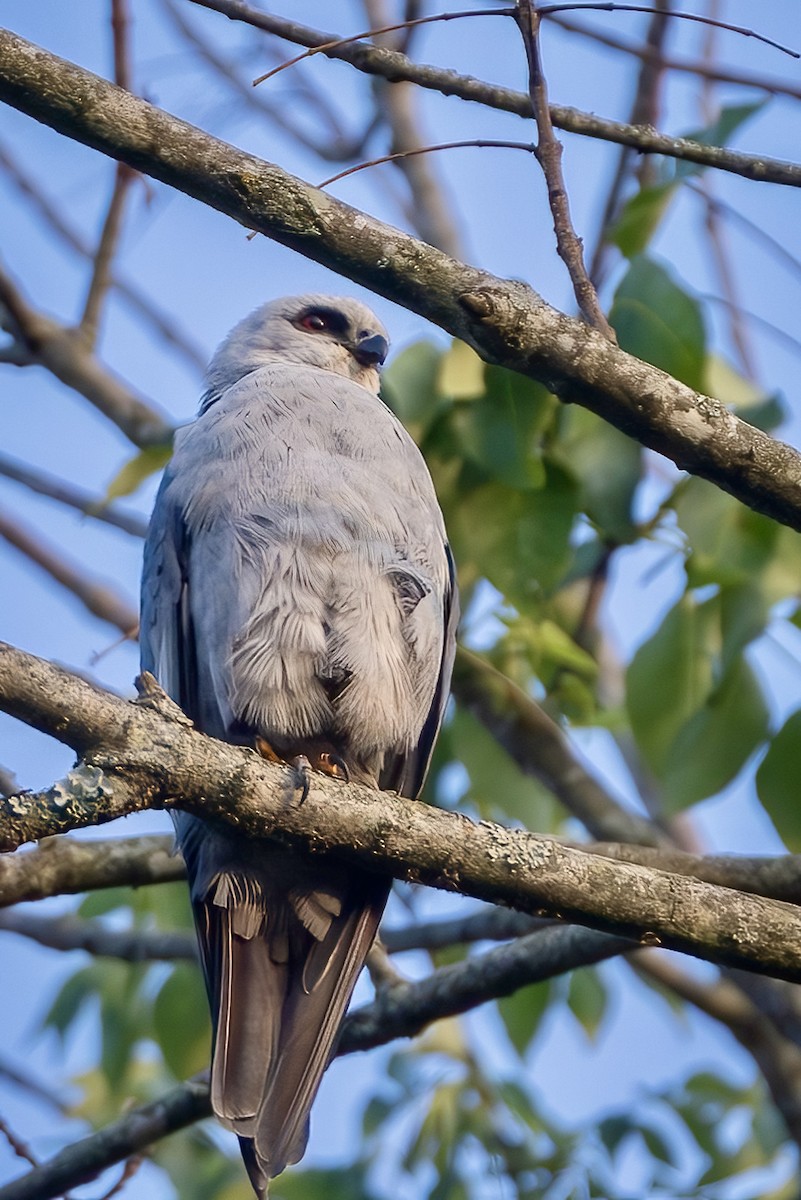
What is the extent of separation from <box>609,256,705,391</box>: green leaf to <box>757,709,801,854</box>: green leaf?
1.02 metres

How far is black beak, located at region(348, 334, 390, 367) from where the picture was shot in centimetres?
495

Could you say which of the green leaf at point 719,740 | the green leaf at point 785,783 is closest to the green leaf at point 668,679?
the green leaf at point 719,740

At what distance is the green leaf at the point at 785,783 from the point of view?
3.66 m

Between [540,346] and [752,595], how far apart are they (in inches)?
54.4

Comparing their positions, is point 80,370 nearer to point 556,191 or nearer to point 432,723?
point 432,723

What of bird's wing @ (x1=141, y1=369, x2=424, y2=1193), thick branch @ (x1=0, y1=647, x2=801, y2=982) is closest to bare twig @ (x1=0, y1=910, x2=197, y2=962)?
bird's wing @ (x1=141, y1=369, x2=424, y2=1193)

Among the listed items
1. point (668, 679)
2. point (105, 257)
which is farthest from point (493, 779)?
point (105, 257)

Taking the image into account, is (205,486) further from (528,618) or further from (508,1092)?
(508,1092)

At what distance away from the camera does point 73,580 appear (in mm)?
6070

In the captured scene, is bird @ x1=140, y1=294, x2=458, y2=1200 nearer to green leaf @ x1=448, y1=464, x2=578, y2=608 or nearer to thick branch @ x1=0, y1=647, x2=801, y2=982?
green leaf @ x1=448, y1=464, x2=578, y2=608

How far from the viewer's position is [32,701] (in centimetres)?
231

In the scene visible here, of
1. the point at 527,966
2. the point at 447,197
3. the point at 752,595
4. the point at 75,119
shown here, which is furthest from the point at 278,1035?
the point at 447,197

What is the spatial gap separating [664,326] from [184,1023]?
9.01 ft

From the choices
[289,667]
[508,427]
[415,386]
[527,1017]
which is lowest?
[527,1017]
